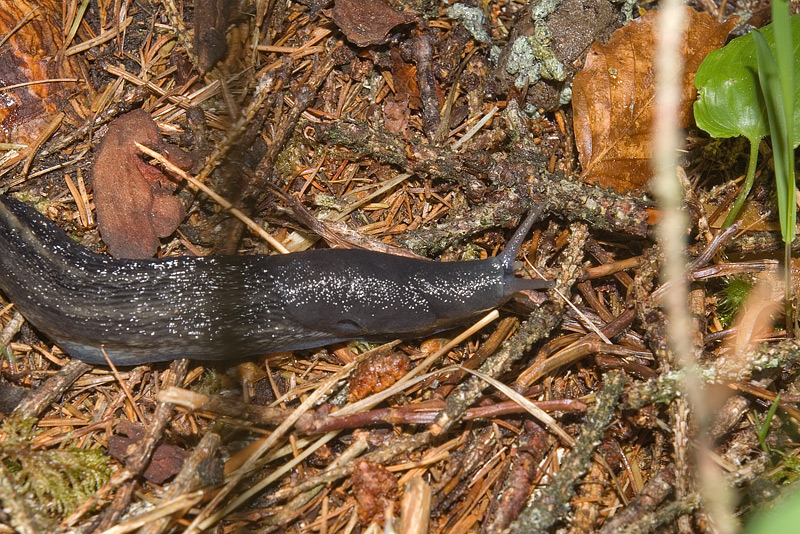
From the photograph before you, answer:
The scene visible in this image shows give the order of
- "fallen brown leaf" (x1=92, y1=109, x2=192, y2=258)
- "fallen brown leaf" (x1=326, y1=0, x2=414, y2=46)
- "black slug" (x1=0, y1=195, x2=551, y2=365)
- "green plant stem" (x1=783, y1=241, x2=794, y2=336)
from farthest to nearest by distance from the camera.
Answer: "fallen brown leaf" (x1=326, y1=0, x2=414, y2=46) → "fallen brown leaf" (x1=92, y1=109, x2=192, y2=258) → "black slug" (x1=0, y1=195, x2=551, y2=365) → "green plant stem" (x1=783, y1=241, x2=794, y2=336)

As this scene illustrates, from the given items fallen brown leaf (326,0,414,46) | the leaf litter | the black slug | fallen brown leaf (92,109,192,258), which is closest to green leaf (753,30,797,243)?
the leaf litter

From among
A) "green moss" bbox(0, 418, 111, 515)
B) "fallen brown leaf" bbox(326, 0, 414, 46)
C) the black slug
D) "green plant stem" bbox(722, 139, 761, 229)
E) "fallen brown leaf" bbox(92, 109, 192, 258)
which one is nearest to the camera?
"green moss" bbox(0, 418, 111, 515)

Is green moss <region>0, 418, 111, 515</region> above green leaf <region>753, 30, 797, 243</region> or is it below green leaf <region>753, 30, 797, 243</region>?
below

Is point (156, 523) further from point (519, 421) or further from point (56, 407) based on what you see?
point (519, 421)

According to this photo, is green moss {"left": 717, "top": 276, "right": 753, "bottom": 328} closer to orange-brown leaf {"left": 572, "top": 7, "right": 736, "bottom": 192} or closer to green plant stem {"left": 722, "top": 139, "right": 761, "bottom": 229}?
green plant stem {"left": 722, "top": 139, "right": 761, "bottom": 229}

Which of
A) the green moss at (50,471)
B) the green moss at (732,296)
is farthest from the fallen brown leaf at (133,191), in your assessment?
the green moss at (732,296)

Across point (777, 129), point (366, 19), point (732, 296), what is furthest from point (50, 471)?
point (777, 129)

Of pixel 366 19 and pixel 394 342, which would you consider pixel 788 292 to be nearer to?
pixel 394 342

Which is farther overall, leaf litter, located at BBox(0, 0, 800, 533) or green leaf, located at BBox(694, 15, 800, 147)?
green leaf, located at BBox(694, 15, 800, 147)
